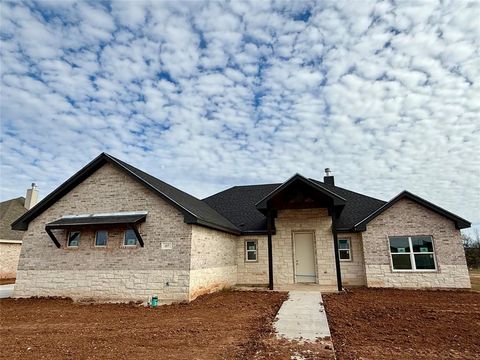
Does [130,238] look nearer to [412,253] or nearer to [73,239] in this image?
[73,239]

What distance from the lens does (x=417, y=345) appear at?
565 cm

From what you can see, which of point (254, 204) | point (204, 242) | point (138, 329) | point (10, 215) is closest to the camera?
point (138, 329)

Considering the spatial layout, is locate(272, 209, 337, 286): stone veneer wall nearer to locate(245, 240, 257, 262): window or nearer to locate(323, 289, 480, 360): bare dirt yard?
locate(245, 240, 257, 262): window

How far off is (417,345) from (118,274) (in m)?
9.30

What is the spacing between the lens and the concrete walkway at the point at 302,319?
6.33m

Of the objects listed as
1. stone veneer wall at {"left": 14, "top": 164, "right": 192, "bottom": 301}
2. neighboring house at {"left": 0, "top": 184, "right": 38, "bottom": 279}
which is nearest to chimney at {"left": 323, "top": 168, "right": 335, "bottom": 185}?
stone veneer wall at {"left": 14, "top": 164, "right": 192, "bottom": 301}

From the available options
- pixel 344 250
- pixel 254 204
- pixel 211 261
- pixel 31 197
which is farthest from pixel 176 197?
pixel 31 197

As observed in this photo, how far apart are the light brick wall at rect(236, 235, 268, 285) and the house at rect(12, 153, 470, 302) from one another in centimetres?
5

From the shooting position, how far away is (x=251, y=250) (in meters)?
15.3

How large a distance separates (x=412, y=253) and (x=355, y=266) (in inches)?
94.7

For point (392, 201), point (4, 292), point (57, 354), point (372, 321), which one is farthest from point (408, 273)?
point (4, 292)

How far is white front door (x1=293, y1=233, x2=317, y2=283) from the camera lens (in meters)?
14.5

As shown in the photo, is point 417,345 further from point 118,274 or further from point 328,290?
point 118,274

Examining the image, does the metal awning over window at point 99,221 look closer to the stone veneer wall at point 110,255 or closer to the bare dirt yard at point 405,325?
the stone veneer wall at point 110,255
